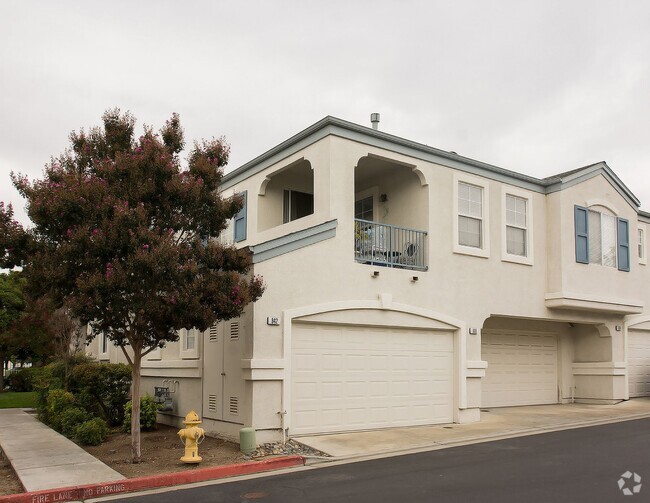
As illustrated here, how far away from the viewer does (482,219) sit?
56.4 feet

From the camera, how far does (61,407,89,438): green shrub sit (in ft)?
48.6

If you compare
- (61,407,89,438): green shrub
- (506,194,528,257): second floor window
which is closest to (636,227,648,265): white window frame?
(506,194,528,257): second floor window

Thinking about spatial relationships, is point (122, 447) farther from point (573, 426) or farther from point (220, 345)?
point (573, 426)

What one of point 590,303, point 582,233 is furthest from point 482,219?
point 590,303

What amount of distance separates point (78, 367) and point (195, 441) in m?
6.69

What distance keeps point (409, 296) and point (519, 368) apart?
6254 millimetres

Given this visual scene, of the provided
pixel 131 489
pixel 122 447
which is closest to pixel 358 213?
pixel 122 447

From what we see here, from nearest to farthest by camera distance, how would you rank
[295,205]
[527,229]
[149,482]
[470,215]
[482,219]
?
1. [149,482]
2. [470,215]
3. [482,219]
4. [527,229]
5. [295,205]

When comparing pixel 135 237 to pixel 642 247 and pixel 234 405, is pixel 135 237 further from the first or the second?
pixel 642 247

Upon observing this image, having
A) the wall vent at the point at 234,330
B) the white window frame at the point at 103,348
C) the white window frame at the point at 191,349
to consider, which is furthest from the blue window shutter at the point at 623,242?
the white window frame at the point at 103,348

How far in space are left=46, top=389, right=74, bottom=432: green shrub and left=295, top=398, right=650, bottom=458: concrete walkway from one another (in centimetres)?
626

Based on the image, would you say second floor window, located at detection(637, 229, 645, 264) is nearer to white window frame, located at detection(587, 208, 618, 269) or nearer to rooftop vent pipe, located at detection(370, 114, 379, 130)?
white window frame, located at detection(587, 208, 618, 269)

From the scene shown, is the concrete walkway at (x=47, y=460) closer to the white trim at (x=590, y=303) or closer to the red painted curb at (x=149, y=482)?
the red painted curb at (x=149, y=482)

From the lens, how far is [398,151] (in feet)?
51.5
